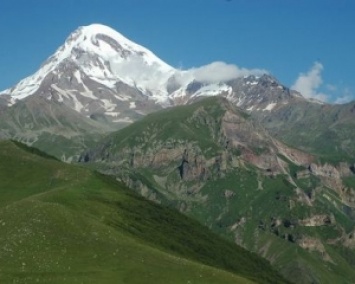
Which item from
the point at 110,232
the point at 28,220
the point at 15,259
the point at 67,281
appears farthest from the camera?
the point at 110,232

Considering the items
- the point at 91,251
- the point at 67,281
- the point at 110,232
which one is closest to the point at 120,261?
the point at 91,251

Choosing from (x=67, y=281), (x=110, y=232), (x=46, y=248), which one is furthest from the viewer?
(x=110, y=232)

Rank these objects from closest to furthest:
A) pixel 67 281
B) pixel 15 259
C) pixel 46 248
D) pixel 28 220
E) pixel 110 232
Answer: pixel 67 281, pixel 15 259, pixel 46 248, pixel 28 220, pixel 110 232

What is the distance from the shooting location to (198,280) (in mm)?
137125

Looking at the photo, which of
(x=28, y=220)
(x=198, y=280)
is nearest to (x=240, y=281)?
(x=198, y=280)

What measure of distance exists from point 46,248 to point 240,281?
3621cm

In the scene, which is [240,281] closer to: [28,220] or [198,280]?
[198,280]

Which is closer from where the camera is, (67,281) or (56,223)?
(67,281)

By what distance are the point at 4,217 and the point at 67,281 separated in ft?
123

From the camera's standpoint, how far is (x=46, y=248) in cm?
14562

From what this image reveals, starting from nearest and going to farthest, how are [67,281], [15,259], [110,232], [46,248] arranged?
[67,281]
[15,259]
[46,248]
[110,232]

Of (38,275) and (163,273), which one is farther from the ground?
(163,273)

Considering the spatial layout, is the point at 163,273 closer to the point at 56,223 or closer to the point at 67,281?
the point at 67,281

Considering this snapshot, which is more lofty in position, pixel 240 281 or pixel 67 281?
pixel 240 281
